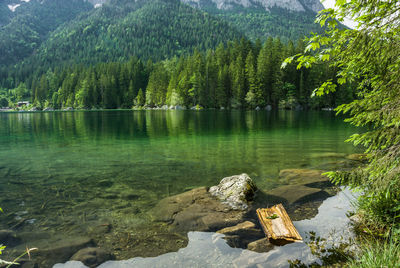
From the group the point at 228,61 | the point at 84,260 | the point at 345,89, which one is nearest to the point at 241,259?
the point at 84,260

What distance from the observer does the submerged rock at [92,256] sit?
4.86 meters

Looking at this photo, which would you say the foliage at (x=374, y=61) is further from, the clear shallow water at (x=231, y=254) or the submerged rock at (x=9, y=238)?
the submerged rock at (x=9, y=238)

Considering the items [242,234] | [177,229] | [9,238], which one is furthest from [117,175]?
[242,234]

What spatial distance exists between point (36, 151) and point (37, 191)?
946 cm

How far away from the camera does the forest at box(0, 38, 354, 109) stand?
3327 inches

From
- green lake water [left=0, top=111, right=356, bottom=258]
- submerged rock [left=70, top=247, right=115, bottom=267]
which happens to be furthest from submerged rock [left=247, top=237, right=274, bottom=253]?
submerged rock [left=70, top=247, right=115, bottom=267]

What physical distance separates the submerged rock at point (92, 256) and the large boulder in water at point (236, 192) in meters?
3.76

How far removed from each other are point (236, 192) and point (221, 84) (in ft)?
283

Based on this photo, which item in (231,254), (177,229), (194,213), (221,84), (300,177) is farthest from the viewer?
(221,84)

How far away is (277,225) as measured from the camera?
19.0 feet

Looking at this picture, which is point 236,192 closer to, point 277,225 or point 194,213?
point 194,213

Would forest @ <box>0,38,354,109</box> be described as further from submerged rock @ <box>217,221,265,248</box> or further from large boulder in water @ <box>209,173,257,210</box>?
submerged rock @ <box>217,221,265,248</box>

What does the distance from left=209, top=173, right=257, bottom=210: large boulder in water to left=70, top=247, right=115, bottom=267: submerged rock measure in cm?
376

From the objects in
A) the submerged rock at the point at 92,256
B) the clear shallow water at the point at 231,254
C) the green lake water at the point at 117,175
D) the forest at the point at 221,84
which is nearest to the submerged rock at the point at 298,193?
the green lake water at the point at 117,175
